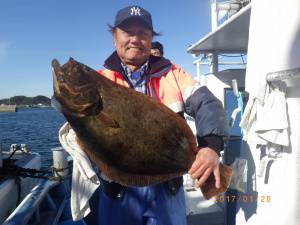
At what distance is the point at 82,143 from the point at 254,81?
165 cm

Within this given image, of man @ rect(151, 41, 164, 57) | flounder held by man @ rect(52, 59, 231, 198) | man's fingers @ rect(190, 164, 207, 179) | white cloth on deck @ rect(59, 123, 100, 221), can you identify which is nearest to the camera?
flounder held by man @ rect(52, 59, 231, 198)

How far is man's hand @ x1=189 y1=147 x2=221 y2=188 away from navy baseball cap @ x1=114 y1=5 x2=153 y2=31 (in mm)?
935

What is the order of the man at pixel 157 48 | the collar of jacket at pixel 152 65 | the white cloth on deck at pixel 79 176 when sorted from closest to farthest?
1. the white cloth on deck at pixel 79 176
2. the collar of jacket at pixel 152 65
3. the man at pixel 157 48

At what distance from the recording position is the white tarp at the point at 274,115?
8.73 ft

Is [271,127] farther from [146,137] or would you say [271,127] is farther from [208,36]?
[208,36]

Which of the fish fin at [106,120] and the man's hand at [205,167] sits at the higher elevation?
the fish fin at [106,120]

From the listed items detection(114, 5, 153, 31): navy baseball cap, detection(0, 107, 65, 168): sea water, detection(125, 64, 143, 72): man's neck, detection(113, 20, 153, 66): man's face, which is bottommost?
detection(0, 107, 65, 168): sea water

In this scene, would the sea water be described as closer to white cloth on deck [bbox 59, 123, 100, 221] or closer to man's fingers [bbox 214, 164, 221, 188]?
white cloth on deck [bbox 59, 123, 100, 221]

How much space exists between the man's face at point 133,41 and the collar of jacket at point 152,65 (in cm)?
6

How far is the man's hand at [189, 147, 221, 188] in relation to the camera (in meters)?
1.91

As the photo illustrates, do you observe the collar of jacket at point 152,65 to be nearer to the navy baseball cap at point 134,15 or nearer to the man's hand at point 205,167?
the navy baseball cap at point 134,15

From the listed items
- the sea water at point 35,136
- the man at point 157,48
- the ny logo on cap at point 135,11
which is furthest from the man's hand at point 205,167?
the sea water at point 35,136

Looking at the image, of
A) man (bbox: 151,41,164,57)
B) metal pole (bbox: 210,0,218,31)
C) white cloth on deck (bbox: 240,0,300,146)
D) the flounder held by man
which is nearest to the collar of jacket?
the flounder held by man

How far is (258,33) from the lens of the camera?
2936 mm
